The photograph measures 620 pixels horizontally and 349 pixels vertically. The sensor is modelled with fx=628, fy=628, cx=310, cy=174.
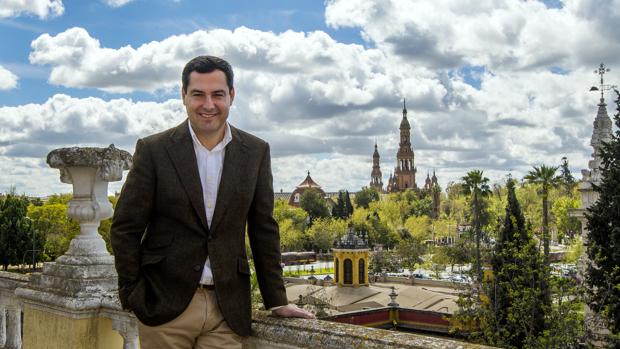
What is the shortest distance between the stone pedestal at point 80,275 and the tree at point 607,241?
15842mm

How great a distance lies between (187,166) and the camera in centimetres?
313

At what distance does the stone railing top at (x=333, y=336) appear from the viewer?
120 inches

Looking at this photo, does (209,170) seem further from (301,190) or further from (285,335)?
(301,190)

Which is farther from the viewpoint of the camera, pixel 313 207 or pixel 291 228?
pixel 313 207

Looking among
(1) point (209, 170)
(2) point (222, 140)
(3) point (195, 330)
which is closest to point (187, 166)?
(1) point (209, 170)

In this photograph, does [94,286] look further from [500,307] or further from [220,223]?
[500,307]

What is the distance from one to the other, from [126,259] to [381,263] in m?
52.7

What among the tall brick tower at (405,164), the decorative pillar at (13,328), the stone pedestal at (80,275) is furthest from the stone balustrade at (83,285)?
the tall brick tower at (405,164)

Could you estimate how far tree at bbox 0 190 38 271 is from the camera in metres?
40.6

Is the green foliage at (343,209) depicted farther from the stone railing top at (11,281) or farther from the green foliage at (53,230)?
the stone railing top at (11,281)

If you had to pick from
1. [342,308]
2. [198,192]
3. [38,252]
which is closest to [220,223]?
[198,192]

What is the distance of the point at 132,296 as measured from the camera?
3037 millimetres

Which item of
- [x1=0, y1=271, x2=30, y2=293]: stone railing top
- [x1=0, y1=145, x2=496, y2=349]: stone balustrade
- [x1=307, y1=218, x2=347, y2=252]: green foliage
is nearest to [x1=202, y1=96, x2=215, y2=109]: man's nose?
[x1=0, y1=145, x2=496, y2=349]: stone balustrade

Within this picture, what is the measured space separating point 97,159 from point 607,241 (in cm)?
1805
